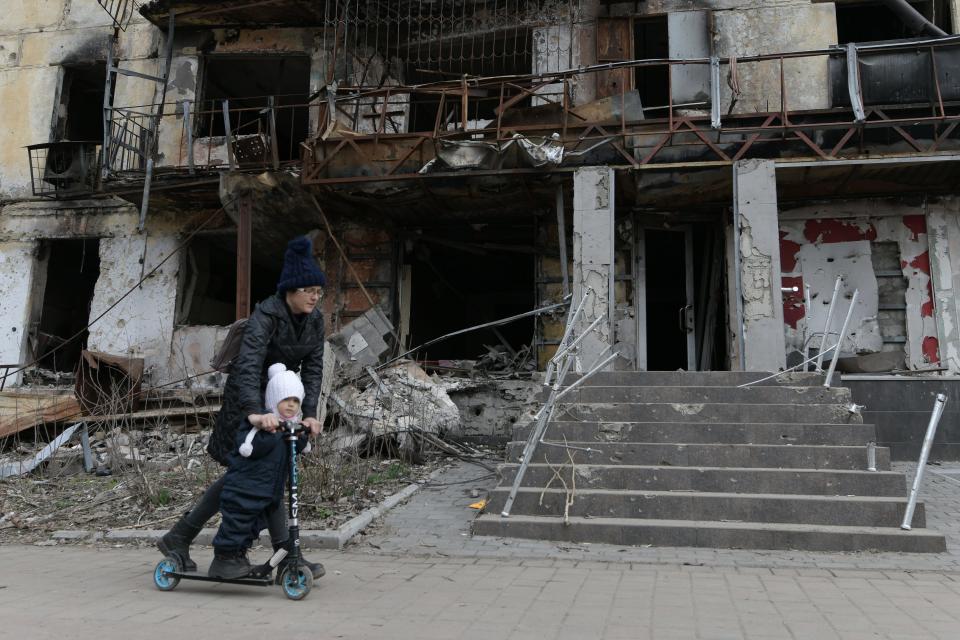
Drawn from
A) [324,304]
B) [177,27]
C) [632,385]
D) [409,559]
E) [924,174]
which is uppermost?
[177,27]

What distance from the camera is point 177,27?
531 inches

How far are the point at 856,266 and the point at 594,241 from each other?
4.51m

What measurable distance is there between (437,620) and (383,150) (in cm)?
843

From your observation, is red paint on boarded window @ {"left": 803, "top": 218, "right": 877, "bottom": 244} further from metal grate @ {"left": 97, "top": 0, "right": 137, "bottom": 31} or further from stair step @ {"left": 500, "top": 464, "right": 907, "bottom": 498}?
metal grate @ {"left": 97, "top": 0, "right": 137, "bottom": 31}

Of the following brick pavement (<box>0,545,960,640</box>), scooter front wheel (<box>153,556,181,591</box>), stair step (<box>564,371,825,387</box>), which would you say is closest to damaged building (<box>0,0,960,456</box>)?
stair step (<box>564,371,825,387</box>)

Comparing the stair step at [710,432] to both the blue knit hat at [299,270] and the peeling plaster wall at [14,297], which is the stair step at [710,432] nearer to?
the blue knit hat at [299,270]

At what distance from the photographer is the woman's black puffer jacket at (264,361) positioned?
12.4 feet

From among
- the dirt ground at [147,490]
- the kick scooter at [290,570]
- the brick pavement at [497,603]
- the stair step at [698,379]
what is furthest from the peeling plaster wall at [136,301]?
the kick scooter at [290,570]

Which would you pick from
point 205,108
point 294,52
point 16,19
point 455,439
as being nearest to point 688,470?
point 455,439

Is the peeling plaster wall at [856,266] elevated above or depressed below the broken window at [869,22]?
below

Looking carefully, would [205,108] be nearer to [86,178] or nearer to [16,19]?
[86,178]

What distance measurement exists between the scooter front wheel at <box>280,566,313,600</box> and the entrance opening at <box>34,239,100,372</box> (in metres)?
13.0

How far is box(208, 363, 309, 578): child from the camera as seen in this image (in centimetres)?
370

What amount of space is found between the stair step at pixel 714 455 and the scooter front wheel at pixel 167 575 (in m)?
3.05
